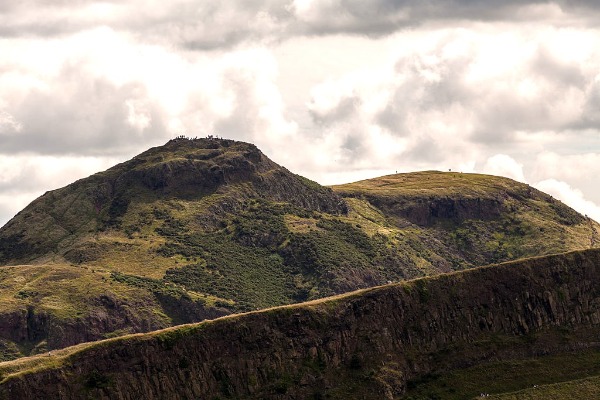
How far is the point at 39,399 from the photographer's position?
631 feet

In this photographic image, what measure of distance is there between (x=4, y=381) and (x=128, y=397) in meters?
21.1

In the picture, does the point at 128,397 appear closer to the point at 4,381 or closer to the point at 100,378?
the point at 100,378

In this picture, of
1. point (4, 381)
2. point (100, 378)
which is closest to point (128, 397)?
point (100, 378)

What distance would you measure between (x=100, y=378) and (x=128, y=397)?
5.80m

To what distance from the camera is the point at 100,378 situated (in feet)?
651

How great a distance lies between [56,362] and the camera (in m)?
198

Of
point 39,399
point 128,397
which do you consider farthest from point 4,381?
point 128,397

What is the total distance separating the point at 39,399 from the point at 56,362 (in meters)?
8.01

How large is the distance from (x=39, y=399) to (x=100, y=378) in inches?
442

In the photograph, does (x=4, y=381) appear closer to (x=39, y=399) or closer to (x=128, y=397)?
(x=39, y=399)

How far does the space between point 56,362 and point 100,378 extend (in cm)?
797

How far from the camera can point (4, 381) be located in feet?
629
